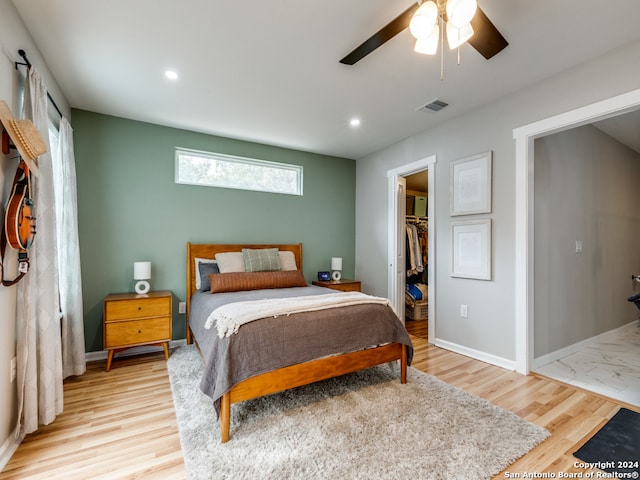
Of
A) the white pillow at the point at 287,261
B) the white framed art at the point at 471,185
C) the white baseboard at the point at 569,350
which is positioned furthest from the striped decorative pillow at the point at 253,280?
the white baseboard at the point at 569,350

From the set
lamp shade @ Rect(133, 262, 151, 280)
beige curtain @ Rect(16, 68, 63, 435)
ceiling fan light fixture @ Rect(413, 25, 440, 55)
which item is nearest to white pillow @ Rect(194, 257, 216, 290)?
lamp shade @ Rect(133, 262, 151, 280)

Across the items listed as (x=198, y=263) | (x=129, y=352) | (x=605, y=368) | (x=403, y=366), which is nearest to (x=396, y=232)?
(x=403, y=366)

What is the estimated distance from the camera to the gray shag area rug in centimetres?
158

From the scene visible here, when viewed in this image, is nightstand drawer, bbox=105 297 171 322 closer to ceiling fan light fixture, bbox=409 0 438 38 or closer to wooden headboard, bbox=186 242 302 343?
wooden headboard, bbox=186 242 302 343

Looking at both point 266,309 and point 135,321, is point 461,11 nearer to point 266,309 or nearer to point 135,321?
point 266,309

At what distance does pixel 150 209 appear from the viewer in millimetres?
3549

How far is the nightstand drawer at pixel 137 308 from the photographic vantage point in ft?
9.48

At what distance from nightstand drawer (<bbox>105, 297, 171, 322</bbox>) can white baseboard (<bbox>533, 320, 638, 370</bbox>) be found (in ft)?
12.0

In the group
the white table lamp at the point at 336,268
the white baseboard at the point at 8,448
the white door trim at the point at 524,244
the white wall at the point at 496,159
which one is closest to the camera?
the white baseboard at the point at 8,448

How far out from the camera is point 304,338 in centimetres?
211

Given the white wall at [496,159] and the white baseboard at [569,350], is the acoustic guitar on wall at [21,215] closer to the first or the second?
the white wall at [496,159]

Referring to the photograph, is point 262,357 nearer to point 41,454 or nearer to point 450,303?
point 41,454

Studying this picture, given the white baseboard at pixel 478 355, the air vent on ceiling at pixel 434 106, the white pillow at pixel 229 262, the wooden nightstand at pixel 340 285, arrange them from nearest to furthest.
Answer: the white baseboard at pixel 478 355 → the air vent on ceiling at pixel 434 106 → the white pillow at pixel 229 262 → the wooden nightstand at pixel 340 285

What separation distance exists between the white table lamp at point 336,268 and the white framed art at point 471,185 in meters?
1.72
